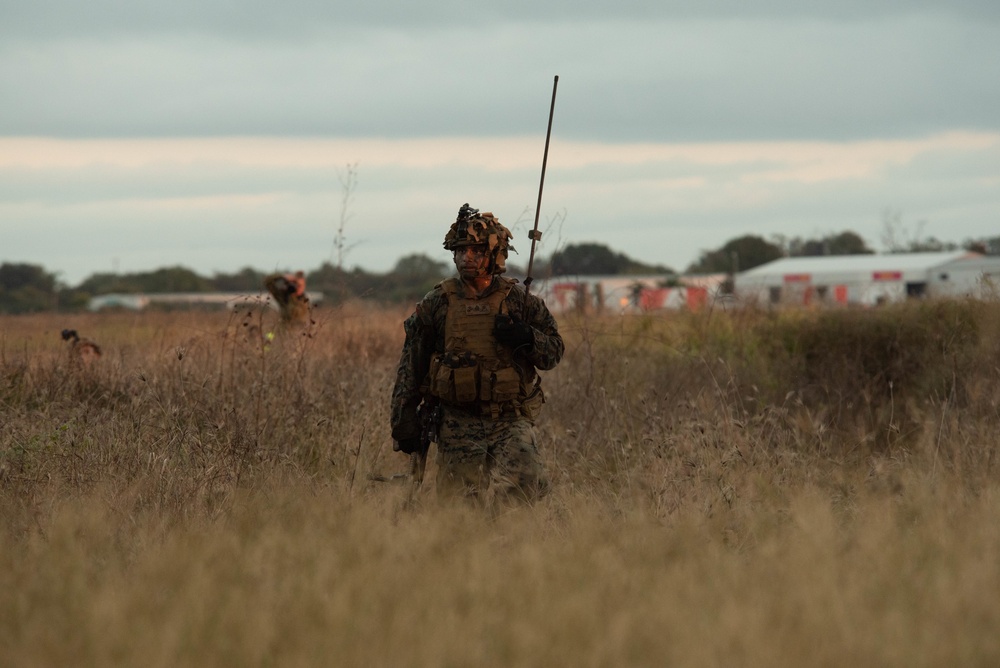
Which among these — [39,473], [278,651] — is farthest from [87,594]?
[39,473]

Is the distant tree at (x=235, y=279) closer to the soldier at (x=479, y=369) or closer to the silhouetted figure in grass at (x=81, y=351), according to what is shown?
the silhouetted figure in grass at (x=81, y=351)

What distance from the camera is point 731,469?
673 centimetres

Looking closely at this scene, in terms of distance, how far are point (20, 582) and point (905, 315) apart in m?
9.63

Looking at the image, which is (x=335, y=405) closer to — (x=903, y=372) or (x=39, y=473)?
(x=39, y=473)

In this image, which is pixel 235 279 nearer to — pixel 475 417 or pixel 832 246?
pixel 832 246

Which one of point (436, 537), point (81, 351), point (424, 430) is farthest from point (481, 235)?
point (81, 351)

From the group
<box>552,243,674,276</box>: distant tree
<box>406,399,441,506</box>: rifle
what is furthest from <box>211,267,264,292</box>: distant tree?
<box>406,399,441,506</box>: rifle

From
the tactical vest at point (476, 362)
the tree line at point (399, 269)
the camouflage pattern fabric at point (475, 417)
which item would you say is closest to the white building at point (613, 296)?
the camouflage pattern fabric at point (475, 417)

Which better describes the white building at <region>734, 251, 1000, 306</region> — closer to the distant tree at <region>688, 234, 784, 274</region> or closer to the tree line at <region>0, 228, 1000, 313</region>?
the tree line at <region>0, 228, 1000, 313</region>

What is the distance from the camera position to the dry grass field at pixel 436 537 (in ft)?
11.8

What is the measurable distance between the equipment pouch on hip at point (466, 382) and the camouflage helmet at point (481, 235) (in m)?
0.52

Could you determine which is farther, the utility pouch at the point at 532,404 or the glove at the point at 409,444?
the glove at the point at 409,444

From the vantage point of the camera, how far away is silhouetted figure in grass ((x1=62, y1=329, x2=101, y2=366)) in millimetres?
9104

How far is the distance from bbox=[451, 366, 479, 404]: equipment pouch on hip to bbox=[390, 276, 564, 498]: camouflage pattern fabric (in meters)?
0.21
